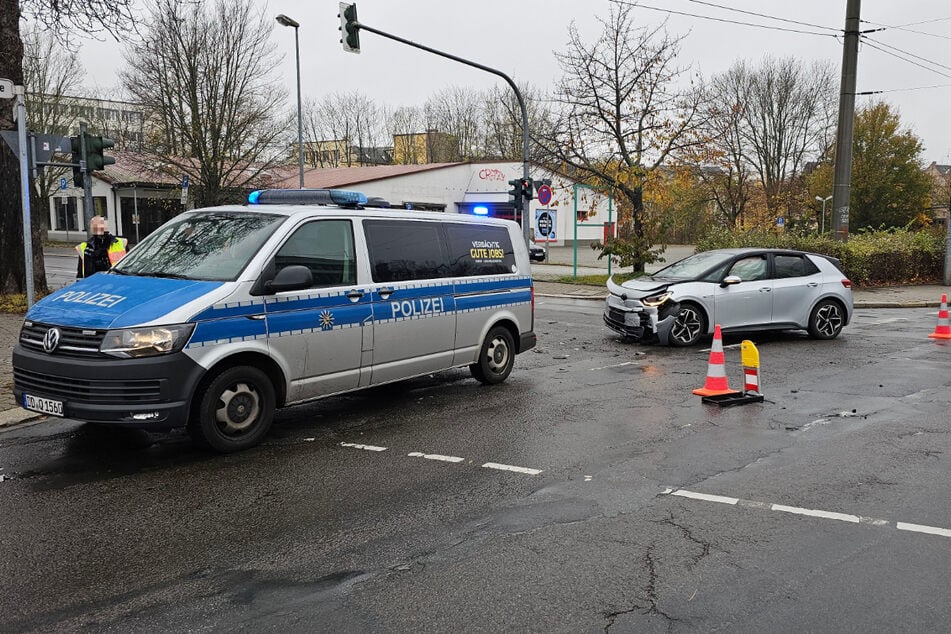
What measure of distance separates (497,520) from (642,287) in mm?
8390

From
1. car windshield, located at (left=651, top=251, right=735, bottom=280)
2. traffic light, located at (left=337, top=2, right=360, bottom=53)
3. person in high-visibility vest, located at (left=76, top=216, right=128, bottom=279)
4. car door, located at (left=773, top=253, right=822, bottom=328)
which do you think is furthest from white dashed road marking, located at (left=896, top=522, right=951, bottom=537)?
traffic light, located at (left=337, top=2, right=360, bottom=53)

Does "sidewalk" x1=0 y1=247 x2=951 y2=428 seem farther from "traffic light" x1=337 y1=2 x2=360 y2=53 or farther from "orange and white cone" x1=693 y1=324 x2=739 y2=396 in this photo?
"traffic light" x1=337 y1=2 x2=360 y2=53

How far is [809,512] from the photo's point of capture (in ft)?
16.4

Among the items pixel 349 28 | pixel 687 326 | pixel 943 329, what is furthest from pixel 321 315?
pixel 349 28

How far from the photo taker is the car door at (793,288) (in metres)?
12.8

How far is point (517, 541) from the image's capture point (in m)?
4.50

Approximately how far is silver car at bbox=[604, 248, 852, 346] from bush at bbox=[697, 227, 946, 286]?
35.1ft

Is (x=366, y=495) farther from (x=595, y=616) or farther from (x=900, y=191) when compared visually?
(x=900, y=191)

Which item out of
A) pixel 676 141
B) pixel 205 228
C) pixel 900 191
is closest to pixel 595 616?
pixel 205 228

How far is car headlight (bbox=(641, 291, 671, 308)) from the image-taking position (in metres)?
12.2

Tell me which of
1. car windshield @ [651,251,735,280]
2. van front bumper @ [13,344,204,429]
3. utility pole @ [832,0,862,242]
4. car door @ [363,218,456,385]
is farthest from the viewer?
utility pole @ [832,0,862,242]

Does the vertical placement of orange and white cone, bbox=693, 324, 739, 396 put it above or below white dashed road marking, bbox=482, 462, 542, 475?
above

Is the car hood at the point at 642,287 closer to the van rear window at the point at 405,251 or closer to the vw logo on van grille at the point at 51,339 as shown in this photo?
the van rear window at the point at 405,251

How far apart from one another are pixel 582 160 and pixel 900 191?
29.8 metres
